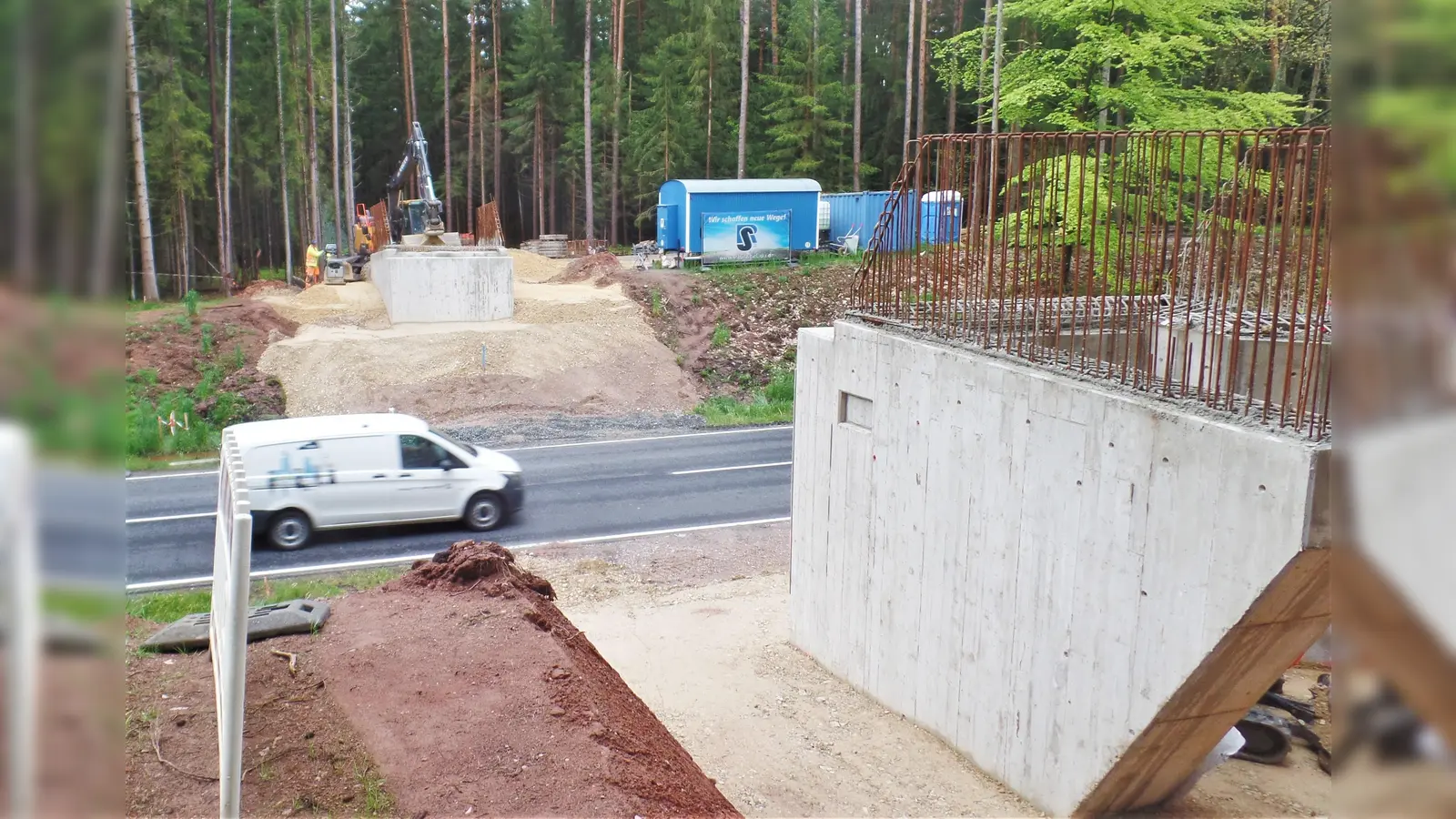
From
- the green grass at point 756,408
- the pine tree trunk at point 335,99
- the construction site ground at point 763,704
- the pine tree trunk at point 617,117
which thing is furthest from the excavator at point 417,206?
the construction site ground at point 763,704

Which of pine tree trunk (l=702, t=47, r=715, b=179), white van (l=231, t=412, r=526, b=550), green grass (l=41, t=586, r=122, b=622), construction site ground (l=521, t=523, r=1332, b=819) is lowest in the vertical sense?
construction site ground (l=521, t=523, r=1332, b=819)

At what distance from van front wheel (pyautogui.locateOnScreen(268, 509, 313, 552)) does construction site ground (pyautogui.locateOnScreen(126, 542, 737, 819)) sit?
5.77m

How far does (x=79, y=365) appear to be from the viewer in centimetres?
88

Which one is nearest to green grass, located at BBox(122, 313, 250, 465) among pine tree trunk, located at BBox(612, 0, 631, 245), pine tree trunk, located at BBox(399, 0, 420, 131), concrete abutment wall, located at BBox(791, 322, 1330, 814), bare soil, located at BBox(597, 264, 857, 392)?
bare soil, located at BBox(597, 264, 857, 392)

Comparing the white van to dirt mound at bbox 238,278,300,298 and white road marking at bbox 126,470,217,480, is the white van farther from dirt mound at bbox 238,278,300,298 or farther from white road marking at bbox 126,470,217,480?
dirt mound at bbox 238,278,300,298

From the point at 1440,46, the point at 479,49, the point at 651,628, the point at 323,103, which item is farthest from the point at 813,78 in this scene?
the point at 1440,46

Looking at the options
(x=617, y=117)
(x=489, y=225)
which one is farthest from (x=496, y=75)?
(x=489, y=225)

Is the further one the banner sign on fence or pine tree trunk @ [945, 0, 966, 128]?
pine tree trunk @ [945, 0, 966, 128]

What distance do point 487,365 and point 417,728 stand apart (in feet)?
67.9

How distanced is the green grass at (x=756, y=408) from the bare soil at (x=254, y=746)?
17892 mm

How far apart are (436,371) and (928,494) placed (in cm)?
1914

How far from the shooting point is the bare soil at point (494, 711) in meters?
6.66

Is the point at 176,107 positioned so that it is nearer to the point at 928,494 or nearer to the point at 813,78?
the point at 813,78

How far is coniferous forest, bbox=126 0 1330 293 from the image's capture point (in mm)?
44562
